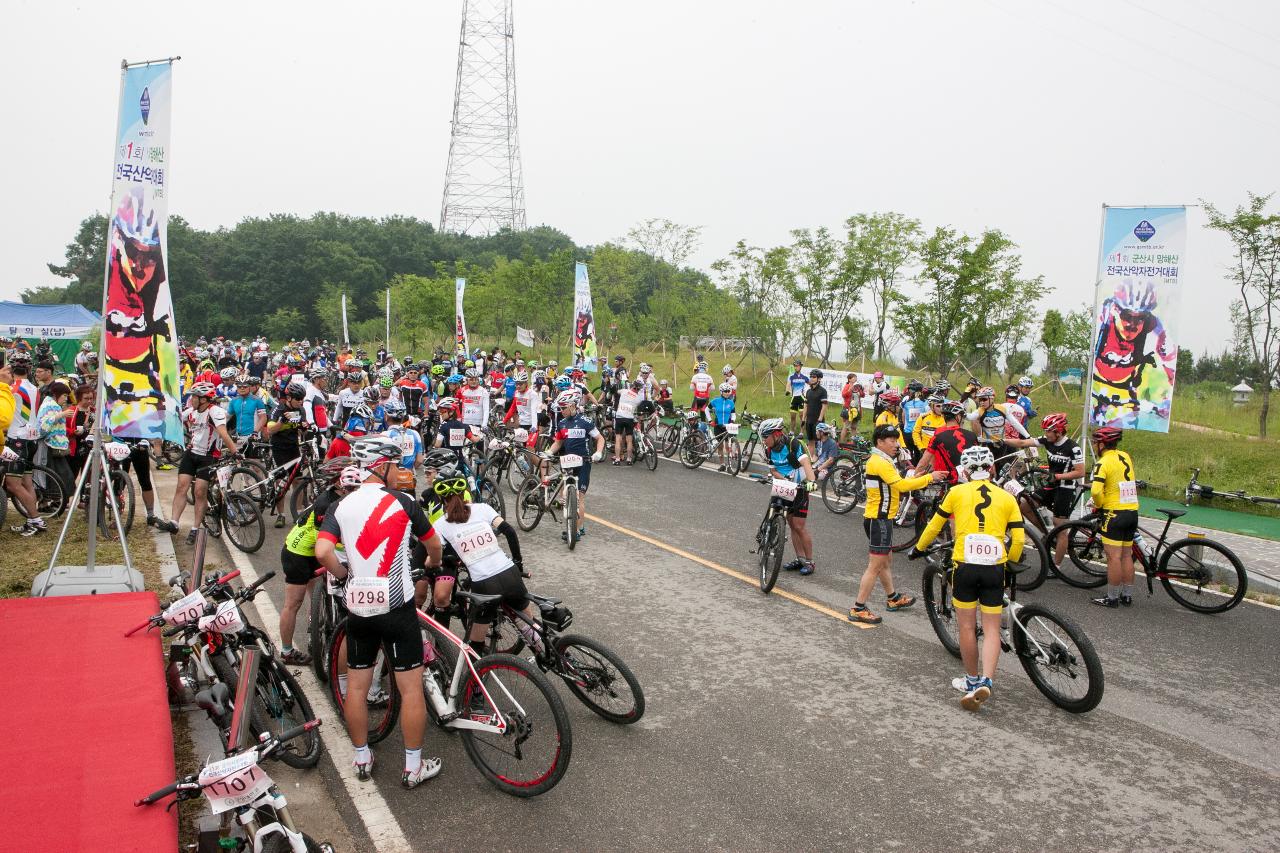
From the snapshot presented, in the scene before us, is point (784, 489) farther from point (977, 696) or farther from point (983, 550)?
point (977, 696)

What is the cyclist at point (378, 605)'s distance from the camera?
4.70m

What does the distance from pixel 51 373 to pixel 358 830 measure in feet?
33.2

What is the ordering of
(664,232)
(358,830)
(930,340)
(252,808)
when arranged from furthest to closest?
(664,232), (930,340), (358,830), (252,808)

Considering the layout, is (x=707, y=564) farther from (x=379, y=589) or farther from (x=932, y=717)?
(x=379, y=589)

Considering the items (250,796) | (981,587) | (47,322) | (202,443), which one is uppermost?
(47,322)

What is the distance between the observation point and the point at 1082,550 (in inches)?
371

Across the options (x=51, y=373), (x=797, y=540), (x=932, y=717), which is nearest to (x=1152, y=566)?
(x=797, y=540)

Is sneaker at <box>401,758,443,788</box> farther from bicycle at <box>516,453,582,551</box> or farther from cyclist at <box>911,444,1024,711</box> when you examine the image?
bicycle at <box>516,453,582,551</box>

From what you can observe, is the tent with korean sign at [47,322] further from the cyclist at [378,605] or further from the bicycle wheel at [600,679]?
the bicycle wheel at [600,679]

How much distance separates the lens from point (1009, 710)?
619 cm

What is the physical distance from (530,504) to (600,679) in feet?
20.1

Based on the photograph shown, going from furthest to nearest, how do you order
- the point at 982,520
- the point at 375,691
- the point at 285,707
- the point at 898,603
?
the point at 898,603, the point at 982,520, the point at 375,691, the point at 285,707

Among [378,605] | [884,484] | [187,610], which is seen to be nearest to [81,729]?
[187,610]

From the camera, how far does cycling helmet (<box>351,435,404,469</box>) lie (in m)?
5.14
